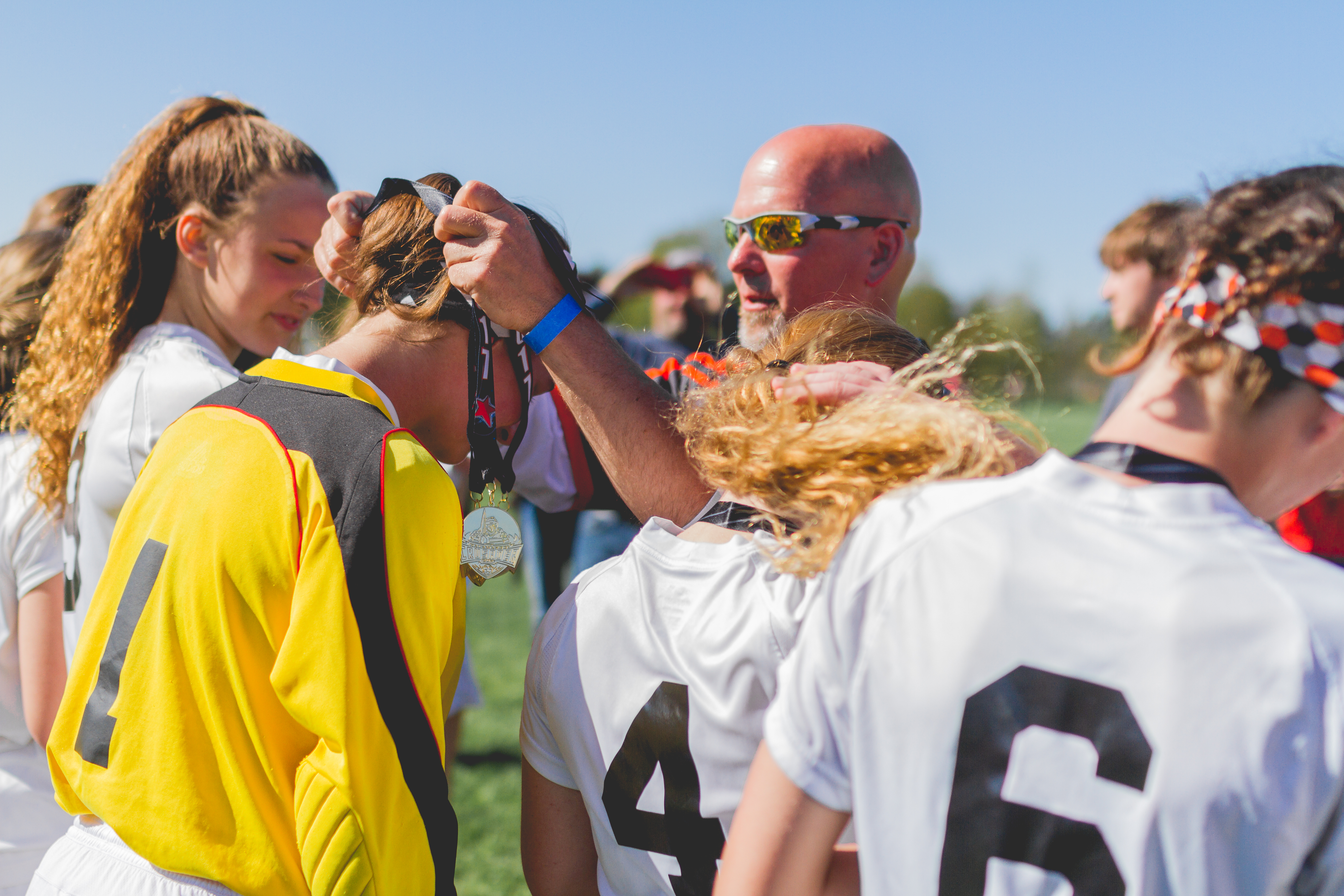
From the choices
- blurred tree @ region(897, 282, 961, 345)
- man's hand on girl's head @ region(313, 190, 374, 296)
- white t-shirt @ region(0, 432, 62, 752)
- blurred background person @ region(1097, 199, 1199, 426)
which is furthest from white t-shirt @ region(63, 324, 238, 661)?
blurred tree @ region(897, 282, 961, 345)

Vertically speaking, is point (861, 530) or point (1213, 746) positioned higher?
point (861, 530)

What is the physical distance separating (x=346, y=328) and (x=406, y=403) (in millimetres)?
275

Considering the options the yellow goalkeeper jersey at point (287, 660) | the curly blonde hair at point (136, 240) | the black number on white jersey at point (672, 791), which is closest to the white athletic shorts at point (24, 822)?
the curly blonde hair at point (136, 240)

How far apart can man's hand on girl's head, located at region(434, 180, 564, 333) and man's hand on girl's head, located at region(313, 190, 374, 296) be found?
255mm

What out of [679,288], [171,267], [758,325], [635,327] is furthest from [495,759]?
[171,267]

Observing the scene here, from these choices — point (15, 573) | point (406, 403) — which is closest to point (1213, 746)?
point (406, 403)

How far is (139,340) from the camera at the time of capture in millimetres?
2301

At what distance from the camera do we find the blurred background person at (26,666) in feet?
7.23

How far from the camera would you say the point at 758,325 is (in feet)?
9.64

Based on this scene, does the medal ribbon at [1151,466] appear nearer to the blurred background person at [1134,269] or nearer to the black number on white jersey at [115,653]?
the black number on white jersey at [115,653]

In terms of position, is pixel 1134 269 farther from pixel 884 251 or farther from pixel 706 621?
pixel 706 621

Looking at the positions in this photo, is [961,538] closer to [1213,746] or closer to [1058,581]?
[1058,581]

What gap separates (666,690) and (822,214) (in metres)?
1.88

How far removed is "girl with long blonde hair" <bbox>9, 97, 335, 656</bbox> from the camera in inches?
90.0
